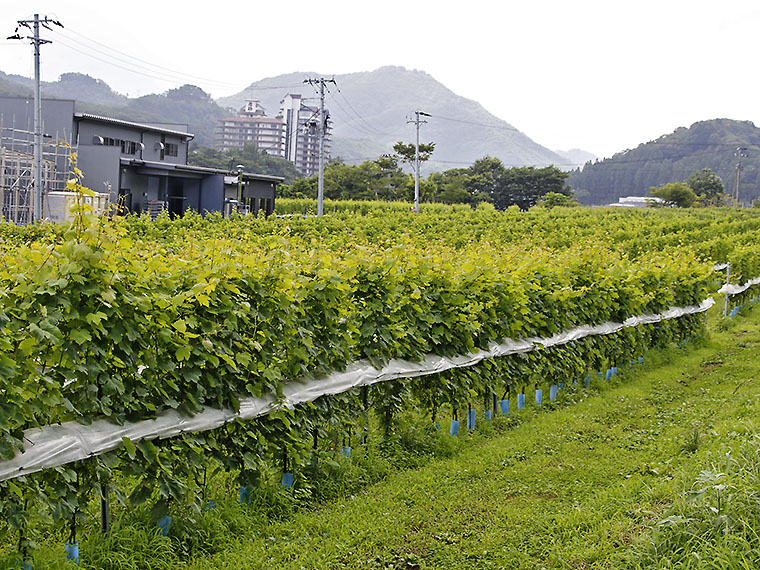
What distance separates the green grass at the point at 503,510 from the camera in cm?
448

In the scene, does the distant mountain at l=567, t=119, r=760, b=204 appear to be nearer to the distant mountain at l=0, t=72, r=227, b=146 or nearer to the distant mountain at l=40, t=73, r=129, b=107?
the distant mountain at l=0, t=72, r=227, b=146

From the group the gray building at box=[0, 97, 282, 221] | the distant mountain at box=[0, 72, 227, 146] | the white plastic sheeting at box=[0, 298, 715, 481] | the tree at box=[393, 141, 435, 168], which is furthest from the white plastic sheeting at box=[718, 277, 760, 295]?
the distant mountain at box=[0, 72, 227, 146]

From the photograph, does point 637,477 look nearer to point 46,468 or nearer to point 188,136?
point 46,468

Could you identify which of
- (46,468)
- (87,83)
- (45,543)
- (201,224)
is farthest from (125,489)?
(87,83)

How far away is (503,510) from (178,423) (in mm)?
2617

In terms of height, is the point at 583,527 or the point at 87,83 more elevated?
the point at 87,83

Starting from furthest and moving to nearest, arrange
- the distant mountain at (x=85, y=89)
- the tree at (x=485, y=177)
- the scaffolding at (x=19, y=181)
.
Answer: the distant mountain at (x=85, y=89) < the tree at (x=485, y=177) < the scaffolding at (x=19, y=181)

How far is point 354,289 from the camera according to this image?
6.70 meters

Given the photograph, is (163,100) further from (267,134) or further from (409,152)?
(409,152)

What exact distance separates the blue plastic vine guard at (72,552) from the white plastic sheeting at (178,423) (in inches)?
21.6

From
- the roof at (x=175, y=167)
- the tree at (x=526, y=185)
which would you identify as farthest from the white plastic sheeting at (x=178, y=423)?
the tree at (x=526, y=185)

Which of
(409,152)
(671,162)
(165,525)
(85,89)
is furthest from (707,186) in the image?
(85,89)

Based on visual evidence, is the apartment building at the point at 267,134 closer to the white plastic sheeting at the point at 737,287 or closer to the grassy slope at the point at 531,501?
the white plastic sheeting at the point at 737,287

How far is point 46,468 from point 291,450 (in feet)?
6.65
